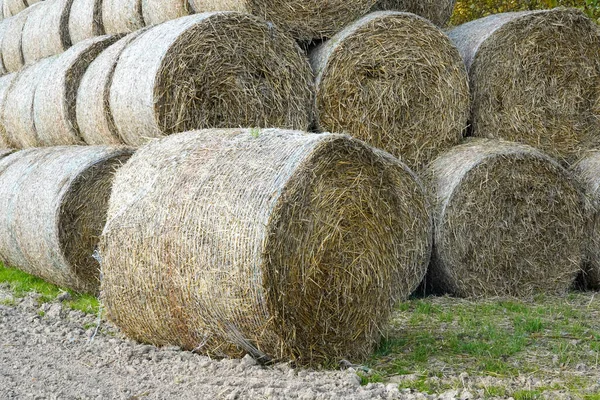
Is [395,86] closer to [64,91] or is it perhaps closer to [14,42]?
[64,91]

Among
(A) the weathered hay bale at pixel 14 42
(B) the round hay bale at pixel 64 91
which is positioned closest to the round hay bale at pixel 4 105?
(A) the weathered hay bale at pixel 14 42

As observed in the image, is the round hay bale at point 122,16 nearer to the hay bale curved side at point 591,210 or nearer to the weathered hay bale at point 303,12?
the weathered hay bale at point 303,12

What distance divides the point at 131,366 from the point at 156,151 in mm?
1195

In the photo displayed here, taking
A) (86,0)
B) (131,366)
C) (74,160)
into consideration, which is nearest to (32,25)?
(86,0)

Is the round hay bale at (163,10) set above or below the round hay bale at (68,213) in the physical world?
above

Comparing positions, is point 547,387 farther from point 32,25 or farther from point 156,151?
point 32,25

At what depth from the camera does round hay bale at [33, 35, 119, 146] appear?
22.2 ft

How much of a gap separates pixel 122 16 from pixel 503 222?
143 inches

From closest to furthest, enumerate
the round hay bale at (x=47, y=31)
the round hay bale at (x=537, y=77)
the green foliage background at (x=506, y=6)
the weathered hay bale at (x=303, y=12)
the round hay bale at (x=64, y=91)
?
the weathered hay bale at (x=303, y=12)
the round hay bale at (x=537, y=77)
the round hay bale at (x=64, y=91)
the round hay bale at (x=47, y=31)
the green foliage background at (x=506, y=6)

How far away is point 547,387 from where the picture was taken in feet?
12.3

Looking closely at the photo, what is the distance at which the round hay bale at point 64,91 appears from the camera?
677 centimetres

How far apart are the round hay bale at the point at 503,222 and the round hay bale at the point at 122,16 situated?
2.77 m

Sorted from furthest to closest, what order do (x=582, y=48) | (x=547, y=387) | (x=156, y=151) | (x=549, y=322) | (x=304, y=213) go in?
1. (x=582, y=48)
2. (x=549, y=322)
3. (x=156, y=151)
4. (x=304, y=213)
5. (x=547, y=387)

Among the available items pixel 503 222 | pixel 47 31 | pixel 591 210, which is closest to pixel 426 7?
pixel 503 222
